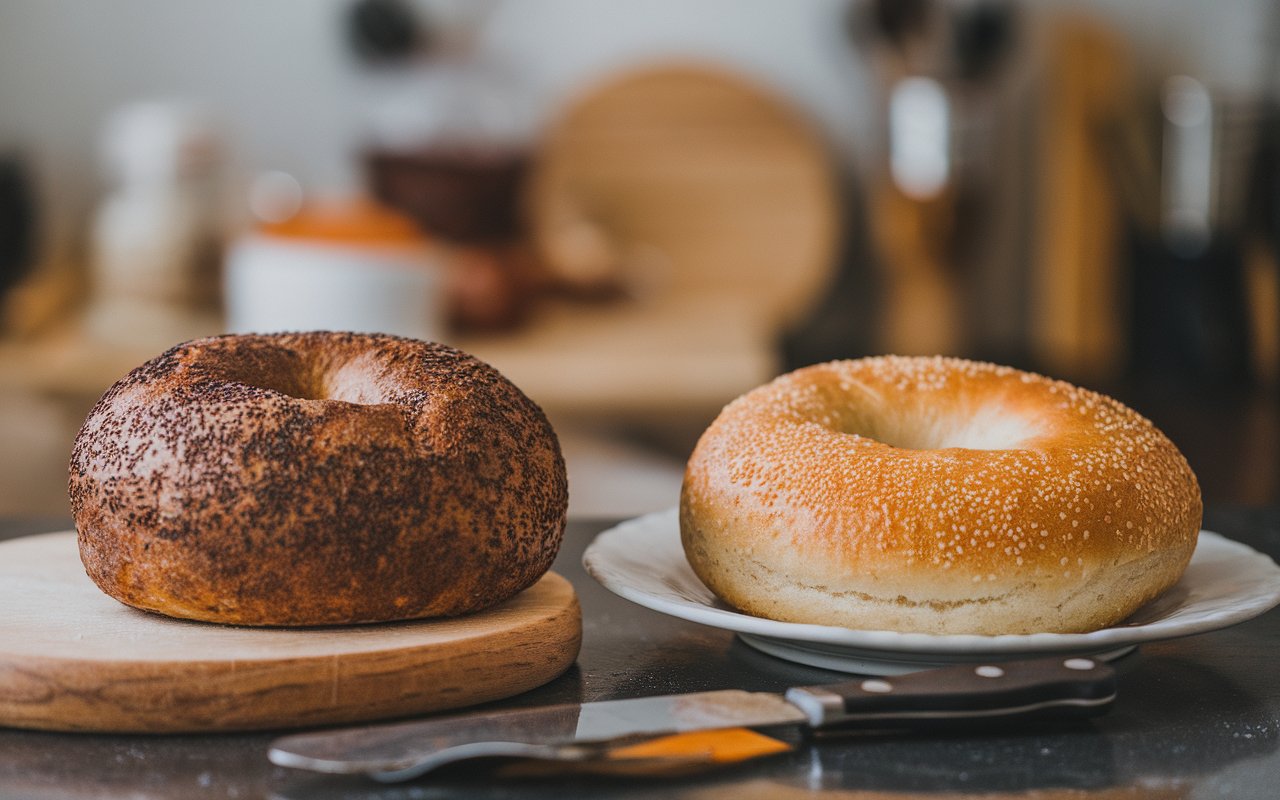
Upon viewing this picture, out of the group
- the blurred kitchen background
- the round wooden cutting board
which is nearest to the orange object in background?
the blurred kitchen background

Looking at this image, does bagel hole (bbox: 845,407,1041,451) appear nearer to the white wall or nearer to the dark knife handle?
the dark knife handle

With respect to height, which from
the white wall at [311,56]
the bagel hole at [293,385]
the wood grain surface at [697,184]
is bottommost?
the wood grain surface at [697,184]

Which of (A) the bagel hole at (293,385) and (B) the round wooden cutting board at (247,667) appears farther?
(A) the bagel hole at (293,385)

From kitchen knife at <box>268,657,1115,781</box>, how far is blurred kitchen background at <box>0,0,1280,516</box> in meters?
1.61

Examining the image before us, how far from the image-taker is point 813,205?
8.61ft

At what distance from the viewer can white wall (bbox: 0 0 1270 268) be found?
268 cm

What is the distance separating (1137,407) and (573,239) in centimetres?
93

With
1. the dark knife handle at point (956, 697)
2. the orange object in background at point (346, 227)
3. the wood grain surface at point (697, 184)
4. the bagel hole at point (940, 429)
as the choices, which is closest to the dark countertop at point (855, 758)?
the dark knife handle at point (956, 697)

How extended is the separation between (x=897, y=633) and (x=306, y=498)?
0.24 meters

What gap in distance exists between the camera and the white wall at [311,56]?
2684 millimetres

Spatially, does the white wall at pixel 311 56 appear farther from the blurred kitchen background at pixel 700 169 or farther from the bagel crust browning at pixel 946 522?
the bagel crust browning at pixel 946 522

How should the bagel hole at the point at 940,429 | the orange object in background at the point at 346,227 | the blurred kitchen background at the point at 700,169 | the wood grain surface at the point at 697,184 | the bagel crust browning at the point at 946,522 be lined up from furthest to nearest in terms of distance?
1. the wood grain surface at the point at 697,184
2. the blurred kitchen background at the point at 700,169
3. the orange object in background at the point at 346,227
4. the bagel hole at the point at 940,429
5. the bagel crust browning at the point at 946,522

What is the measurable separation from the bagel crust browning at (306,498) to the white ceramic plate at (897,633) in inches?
2.9

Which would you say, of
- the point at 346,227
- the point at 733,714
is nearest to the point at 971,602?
the point at 733,714
